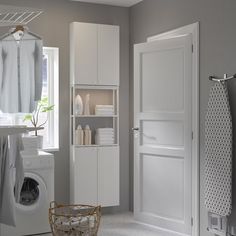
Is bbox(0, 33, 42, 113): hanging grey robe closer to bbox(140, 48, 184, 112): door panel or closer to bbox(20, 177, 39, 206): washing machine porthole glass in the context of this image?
bbox(20, 177, 39, 206): washing machine porthole glass

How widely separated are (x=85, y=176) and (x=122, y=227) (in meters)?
0.73

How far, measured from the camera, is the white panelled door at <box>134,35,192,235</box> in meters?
4.22

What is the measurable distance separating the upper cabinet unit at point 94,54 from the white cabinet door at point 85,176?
0.82 metres

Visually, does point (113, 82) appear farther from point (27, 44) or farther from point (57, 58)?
point (27, 44)

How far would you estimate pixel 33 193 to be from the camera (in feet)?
14.3

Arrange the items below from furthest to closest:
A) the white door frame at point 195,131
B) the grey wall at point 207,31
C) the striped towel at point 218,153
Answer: the white door frame at point 195,131 < the grey wall at point 207,31 < the striped towel at point 218,153

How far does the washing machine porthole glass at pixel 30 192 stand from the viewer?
14.1 ft

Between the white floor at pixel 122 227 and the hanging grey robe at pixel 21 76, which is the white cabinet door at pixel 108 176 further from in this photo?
the hanging grey robe at pixel 21 76

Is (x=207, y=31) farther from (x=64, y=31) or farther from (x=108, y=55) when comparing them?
(x=64, y=31)

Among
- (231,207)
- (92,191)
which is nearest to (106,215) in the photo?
(92,191)

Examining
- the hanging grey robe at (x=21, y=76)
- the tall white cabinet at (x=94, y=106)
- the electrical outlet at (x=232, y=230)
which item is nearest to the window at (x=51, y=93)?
the tall white cabinet at (x=94, y=106)

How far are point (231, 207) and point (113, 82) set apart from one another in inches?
85.2

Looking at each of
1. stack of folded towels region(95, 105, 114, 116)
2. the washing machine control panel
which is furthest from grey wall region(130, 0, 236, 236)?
the washing machine control panel

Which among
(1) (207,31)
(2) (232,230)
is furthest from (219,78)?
(2) (232,230)
